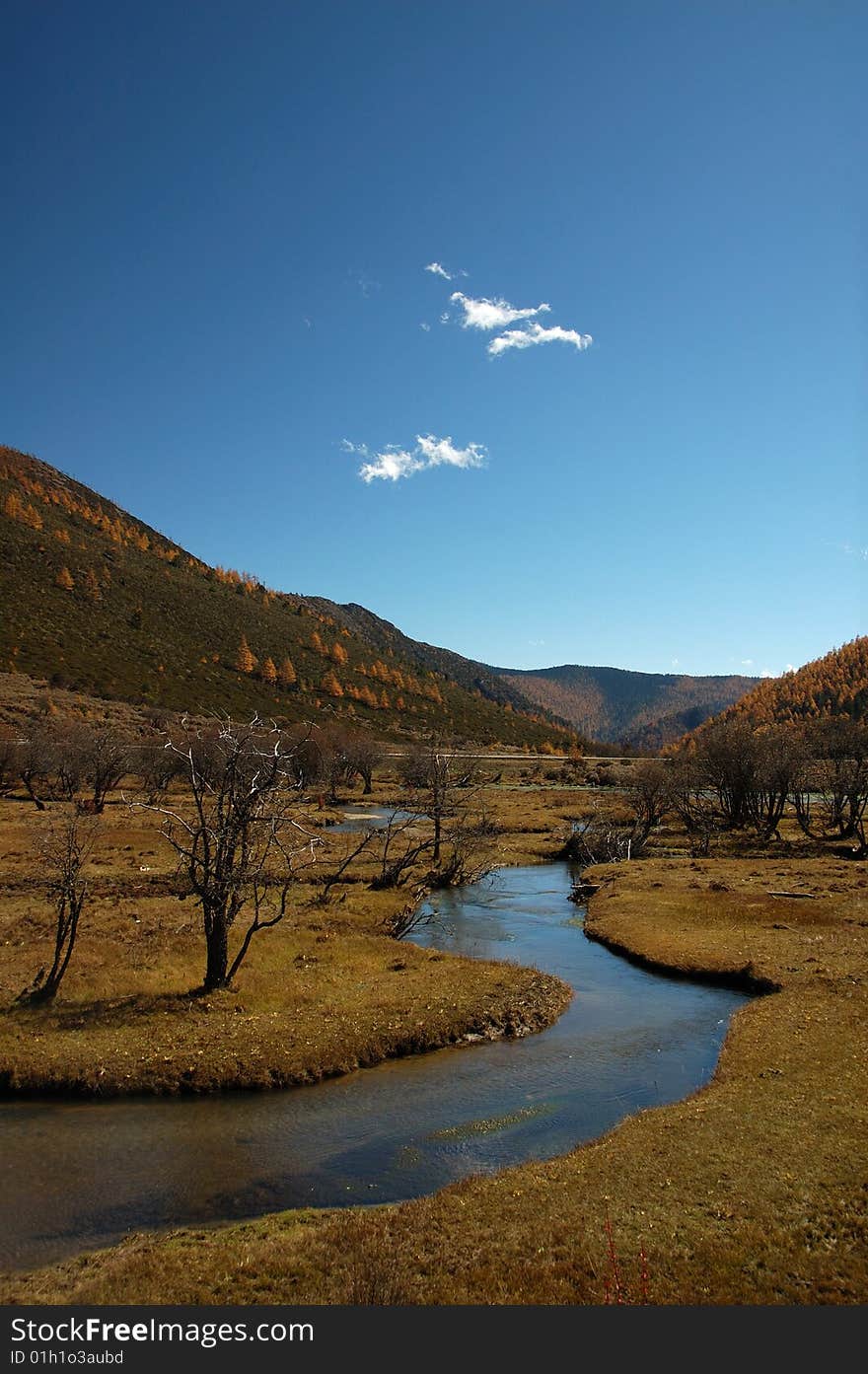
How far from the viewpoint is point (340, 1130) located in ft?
63.3

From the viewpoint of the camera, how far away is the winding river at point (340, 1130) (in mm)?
15602

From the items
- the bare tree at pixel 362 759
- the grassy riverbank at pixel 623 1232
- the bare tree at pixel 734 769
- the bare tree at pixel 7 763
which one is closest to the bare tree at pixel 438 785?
the bare tree at pixel 362 759

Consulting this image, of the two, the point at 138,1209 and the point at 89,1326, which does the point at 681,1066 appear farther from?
the point at 89,1326

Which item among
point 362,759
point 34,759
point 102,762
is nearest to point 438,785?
point 102,762

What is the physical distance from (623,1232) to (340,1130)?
29.0 feet

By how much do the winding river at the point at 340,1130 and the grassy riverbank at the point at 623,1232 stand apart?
1492 millimetres

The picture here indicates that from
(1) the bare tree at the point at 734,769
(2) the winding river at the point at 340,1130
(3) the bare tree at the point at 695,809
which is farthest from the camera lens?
(1) the bare tree at the point at 734,769

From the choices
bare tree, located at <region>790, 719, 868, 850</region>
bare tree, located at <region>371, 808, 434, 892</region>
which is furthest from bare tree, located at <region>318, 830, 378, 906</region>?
bare tree, located at <region>790, 719, 868, 850</region>

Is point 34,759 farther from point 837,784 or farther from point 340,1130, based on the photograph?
point 837,784

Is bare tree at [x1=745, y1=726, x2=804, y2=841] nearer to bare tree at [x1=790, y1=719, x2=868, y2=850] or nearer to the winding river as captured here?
bare tree at [x1=790, y1=719, x2=868, y2=850]

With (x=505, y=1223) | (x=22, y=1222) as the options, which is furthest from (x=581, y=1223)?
(x=22, y=1222)

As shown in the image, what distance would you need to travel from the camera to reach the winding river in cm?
1560

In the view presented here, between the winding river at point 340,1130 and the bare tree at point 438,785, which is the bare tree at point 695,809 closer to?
the bare tree at point 438,785

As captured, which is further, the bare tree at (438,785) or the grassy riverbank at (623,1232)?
the bare tree at (438,785)
